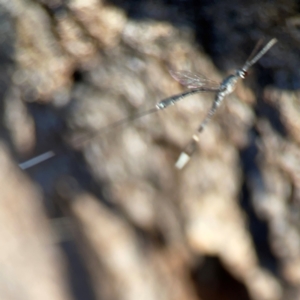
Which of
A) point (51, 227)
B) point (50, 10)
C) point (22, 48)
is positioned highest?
point (50, 10)

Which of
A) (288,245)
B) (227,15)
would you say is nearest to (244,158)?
(288,245)

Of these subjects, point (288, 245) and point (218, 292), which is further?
point (218, 292)

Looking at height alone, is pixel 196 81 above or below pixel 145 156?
above

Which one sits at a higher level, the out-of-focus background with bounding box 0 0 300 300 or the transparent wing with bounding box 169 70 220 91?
the transparent wing with bounding box 169 70 220 91

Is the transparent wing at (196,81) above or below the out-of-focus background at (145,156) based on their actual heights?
above

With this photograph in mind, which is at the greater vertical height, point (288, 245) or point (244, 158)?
point (244, 158)

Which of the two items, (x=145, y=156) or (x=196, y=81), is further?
(x=145, y=156)

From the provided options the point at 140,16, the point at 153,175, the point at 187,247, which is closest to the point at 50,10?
the point at 140,16

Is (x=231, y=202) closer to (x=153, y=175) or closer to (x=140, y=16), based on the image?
(x=153, y=175)
